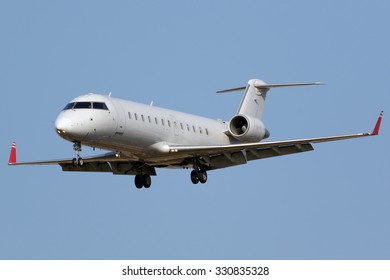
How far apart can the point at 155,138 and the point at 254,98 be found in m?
6.49

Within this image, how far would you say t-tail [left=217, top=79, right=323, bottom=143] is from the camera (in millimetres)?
38594

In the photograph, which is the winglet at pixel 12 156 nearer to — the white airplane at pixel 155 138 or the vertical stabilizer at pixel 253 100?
the white airplane at pixel 155 138

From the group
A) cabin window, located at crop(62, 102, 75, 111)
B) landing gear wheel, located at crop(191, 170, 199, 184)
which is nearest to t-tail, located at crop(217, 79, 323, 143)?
landing gear wheel, located at crop(191, 170, 199, 184)

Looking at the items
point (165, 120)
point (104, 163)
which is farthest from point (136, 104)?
point (104, 163)

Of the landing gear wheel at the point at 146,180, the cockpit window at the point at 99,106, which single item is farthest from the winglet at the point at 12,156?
the cockpit window at the point at 99,106

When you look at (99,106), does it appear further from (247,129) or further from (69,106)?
(247,129)

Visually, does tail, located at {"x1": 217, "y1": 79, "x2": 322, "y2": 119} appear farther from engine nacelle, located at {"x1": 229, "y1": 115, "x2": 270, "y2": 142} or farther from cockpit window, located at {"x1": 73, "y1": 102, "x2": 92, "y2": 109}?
cockpit window, located at {"x1": 73, "y1": 102, "x2": 92, "y2": 109}

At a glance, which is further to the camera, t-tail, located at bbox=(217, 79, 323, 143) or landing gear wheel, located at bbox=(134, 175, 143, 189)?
t-tail, located at bbox=(217, 79, 323, 143)

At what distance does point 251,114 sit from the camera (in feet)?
134

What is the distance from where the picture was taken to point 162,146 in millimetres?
35844

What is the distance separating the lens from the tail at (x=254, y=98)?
40.7 m

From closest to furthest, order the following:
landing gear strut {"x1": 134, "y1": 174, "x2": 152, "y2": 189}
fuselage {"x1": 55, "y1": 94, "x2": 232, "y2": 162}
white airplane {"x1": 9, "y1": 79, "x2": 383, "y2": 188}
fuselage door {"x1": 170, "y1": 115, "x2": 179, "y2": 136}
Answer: fuselage {"x1": 55, "y1": 94, "x2": 232, "y2": 162} → white airplane {"x1": 9, "y1": 79, "x2": 383, "y2": 188} → fuselage door {"x1": 170, "y1": 115, "x2": 179, "y2": 136} → landing gear strut {"x1": 134, "y1": 174, "x2": 152, "y2": 189}

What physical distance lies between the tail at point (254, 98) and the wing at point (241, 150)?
3492mm

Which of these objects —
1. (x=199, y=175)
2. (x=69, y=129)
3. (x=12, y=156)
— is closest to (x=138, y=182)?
(x=199, y=175)
